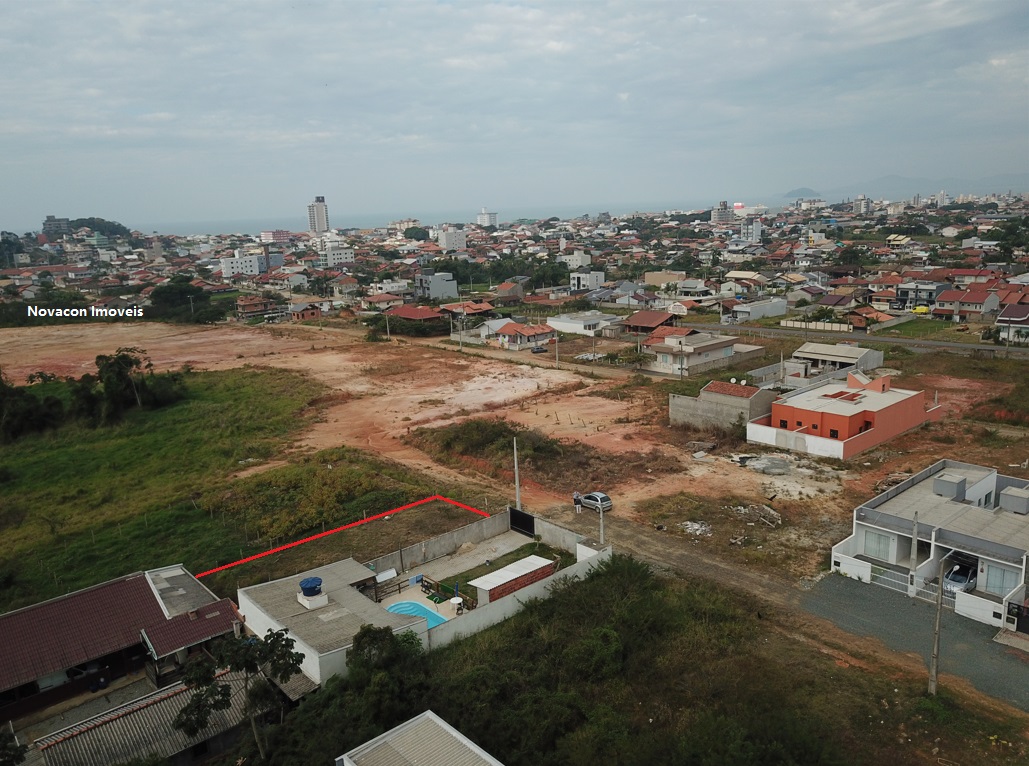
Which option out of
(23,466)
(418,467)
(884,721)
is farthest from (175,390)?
(884,721)

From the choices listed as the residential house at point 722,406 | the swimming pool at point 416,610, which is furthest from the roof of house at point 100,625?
the residential house at point 722,406

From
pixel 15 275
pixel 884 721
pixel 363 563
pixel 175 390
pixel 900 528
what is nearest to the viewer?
pixel 884 721

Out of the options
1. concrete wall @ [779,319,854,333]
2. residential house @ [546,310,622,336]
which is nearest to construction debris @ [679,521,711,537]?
residential house @ [546,310,622,336]

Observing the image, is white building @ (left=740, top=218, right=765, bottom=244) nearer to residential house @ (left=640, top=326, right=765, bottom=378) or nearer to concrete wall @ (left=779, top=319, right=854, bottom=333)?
concrete wall @ (left=779, top=319, right=854, bottom=333)

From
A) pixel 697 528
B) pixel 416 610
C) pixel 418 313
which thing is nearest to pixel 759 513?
pixel 697 528

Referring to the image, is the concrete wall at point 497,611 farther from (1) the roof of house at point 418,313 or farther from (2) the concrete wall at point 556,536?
(1) the roof of house at point 418,313

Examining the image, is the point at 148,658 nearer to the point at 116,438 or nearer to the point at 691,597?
the point at 691,597
